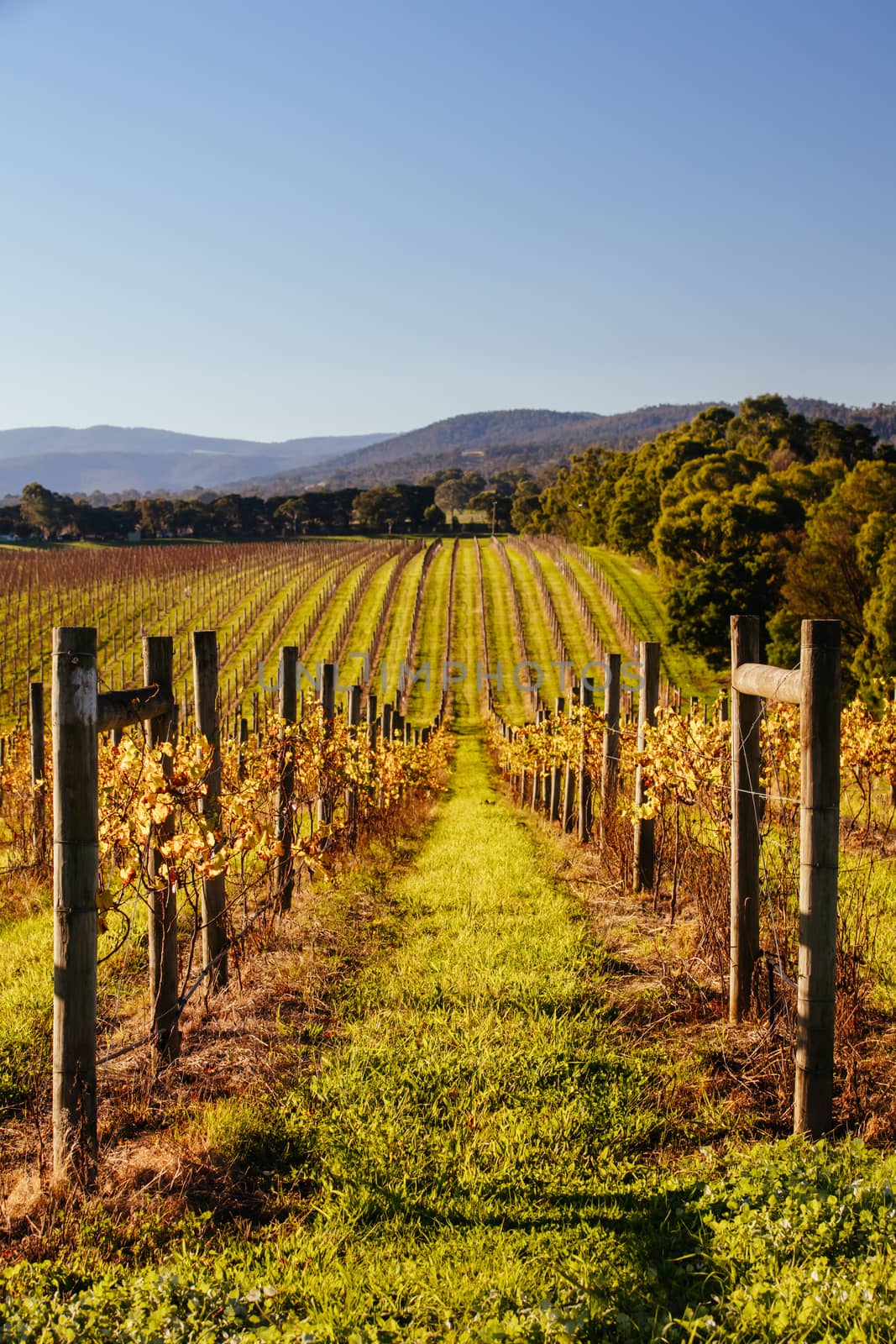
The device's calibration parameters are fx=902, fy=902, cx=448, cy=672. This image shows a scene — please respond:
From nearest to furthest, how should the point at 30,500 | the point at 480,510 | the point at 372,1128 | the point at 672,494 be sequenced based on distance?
the point at 372,1128 < the point at 672,494 < the point at 30,500 < the point at 480,510

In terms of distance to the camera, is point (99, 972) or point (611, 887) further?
point (611, 887)

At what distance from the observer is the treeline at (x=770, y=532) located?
3438 centimetres

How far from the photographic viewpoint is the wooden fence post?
472 centimetres

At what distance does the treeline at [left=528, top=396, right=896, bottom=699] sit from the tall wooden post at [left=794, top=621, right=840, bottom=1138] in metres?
26.9

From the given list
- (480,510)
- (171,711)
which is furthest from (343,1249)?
(480,510)

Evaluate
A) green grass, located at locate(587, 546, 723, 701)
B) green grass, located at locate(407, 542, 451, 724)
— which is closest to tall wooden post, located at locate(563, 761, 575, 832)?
green grass, located at locate(587, 546, 723, 701)

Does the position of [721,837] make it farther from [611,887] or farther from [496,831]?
[496,831]

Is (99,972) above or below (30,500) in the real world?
below

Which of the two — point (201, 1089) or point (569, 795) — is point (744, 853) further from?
point (569, 795)

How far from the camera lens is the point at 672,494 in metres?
58.9

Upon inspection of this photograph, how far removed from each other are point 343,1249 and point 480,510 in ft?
443

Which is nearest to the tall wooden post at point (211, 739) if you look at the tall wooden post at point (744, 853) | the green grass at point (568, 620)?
the tall wooden post at point (744, 853)

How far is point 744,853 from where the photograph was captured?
16.2ft

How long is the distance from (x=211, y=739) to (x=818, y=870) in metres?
3.64
